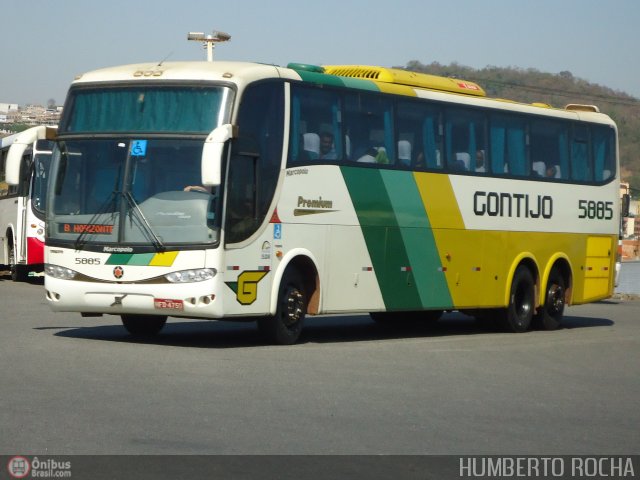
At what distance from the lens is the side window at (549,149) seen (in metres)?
21.9

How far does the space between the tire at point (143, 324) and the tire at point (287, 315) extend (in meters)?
1.66

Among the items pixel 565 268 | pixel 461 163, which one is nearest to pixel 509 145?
pixel 461 163

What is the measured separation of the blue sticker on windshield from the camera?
15523mm

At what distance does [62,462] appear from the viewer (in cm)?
783

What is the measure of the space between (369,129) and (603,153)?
7262mm

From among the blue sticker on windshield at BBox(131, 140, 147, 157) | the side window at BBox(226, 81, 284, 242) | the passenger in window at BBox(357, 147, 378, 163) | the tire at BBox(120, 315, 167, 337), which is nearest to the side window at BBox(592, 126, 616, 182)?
the passenger in window at BBox(357, 147, 378, 163)

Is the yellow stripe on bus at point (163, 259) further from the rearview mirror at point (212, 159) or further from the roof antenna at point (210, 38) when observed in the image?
the roof antenna at point (210, 38)

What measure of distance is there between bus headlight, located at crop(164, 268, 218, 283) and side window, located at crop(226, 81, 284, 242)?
0.46 metres

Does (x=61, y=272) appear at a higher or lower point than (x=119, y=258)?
lower

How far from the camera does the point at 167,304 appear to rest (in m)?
15.3

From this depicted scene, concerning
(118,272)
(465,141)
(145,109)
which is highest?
(145,109)

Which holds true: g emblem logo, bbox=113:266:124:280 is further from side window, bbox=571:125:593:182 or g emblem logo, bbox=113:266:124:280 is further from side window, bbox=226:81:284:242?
side window, bbox=571:125:593:182

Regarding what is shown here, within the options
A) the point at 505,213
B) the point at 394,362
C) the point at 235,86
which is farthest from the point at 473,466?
the point at 505,213

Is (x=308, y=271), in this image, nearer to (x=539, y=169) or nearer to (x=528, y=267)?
(x=528, y=267)
